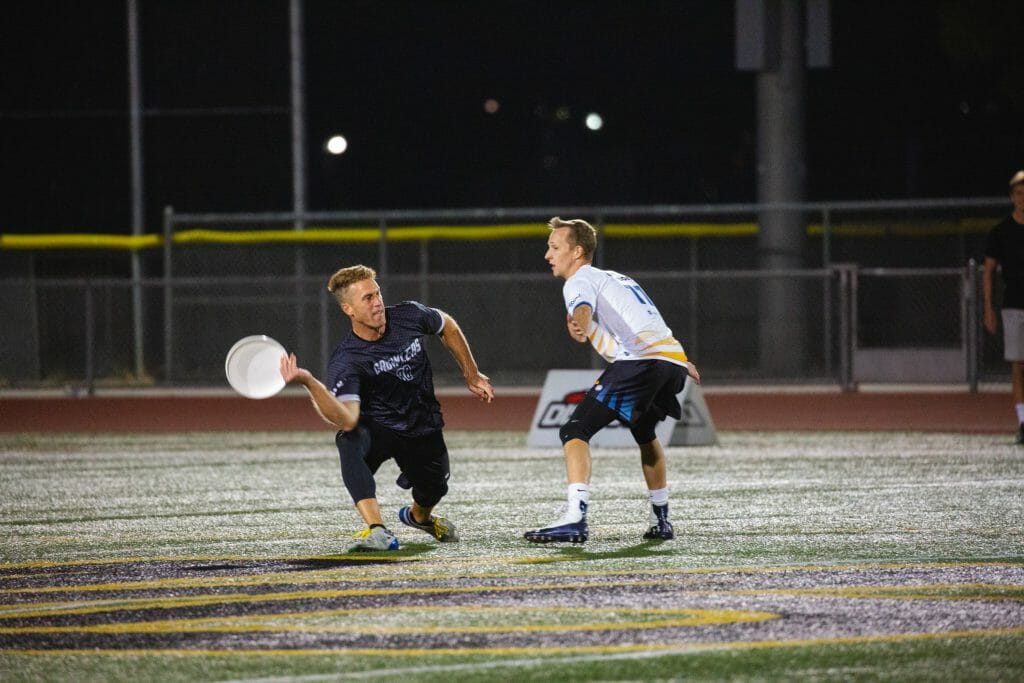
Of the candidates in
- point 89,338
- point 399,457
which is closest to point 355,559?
point 399,457

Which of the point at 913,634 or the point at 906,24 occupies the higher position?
the point at 906,24

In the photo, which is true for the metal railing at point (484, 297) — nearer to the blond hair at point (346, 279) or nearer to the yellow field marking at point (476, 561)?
the blond hair at point (346, 279)

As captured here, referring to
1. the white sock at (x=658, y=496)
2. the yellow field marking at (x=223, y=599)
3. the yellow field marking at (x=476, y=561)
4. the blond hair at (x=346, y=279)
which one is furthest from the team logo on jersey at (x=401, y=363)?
the yellow field marking at (x=223, y=599)

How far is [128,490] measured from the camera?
458 inches

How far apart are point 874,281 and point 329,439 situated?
9.96 meters

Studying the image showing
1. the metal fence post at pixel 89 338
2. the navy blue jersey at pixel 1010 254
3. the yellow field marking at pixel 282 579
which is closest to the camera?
the yellow field marking at pixel 282 579

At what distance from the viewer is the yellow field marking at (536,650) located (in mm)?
5637

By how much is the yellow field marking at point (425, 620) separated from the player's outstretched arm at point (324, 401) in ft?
3.90

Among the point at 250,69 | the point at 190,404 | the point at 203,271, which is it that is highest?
the point at 250,69

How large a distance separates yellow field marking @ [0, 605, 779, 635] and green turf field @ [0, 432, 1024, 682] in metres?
0.02

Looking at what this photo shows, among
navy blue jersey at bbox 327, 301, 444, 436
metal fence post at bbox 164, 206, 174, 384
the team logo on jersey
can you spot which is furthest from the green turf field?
metal fence post at bbox 164, 206, 174, 384

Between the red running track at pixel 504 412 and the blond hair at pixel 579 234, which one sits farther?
Result: the red running track at pixel 504 412

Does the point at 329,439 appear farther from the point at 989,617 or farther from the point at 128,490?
the point at 989,617

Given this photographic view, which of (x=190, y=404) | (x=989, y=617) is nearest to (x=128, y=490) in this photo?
(x=989, y=617)
